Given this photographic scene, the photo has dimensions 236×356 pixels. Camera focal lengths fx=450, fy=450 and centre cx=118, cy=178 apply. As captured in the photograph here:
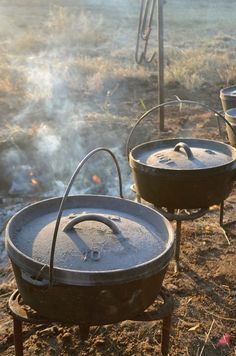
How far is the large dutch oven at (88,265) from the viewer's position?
85.7 inches

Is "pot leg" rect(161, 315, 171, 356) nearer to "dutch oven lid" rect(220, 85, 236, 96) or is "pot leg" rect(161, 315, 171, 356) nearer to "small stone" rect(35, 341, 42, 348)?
"small stone" rect(35, 341, 42, 348)

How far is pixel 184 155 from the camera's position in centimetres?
367

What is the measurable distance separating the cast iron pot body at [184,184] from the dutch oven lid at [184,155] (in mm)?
58

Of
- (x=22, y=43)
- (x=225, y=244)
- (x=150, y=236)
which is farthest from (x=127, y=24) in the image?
(x=150, y=236)

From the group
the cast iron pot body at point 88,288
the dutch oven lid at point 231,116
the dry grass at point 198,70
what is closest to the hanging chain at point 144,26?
the dutch oven lid at point 231,116

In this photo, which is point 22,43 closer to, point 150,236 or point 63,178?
point 63,178

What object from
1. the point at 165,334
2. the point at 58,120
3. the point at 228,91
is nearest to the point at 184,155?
the point at 165,334

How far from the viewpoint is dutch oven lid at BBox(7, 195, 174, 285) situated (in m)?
2.25

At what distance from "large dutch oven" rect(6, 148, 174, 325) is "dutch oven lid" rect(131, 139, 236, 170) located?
3.18ft

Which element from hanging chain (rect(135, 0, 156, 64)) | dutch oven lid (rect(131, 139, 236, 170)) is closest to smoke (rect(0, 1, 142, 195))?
hanging chain (rect(135, 0, 156, 64))

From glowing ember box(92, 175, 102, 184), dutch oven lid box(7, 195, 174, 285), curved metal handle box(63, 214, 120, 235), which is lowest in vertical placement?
glowing ember box(92, 175, 102, 184)

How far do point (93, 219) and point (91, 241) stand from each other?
0.48 feet

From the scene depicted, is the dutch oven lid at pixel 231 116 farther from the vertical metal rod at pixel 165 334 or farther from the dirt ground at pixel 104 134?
the vertical metal rod at pixel 165 334

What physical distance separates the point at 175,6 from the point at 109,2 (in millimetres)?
4690
